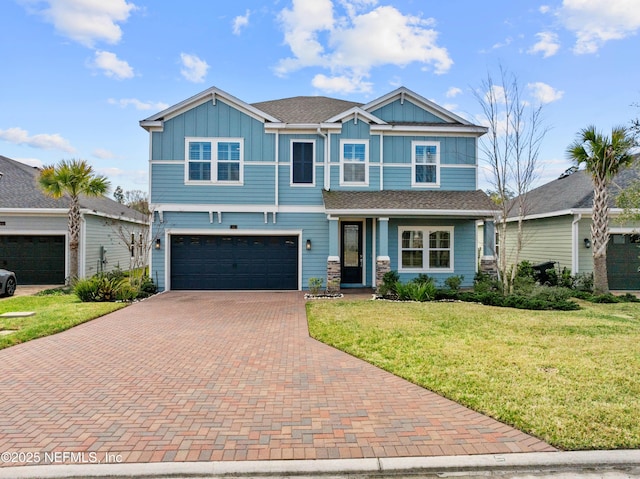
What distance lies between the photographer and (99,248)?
17.5 metres

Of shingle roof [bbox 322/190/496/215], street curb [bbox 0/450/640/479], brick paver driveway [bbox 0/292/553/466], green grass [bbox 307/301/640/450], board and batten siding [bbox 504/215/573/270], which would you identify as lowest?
street curb [bbox 0/450/640/479]

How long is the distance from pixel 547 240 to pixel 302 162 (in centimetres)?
1138

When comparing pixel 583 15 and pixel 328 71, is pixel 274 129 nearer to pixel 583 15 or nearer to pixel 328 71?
pixel 328 71

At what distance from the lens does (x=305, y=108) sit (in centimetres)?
1628

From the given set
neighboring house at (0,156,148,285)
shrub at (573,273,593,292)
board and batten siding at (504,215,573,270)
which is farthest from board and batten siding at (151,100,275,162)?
shrub at (573,273,593,292)

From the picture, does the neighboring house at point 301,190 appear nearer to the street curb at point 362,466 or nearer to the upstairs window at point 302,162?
the upstairs window at point 302,162

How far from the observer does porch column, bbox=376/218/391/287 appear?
13166mm

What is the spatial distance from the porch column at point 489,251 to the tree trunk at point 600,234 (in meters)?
3.15

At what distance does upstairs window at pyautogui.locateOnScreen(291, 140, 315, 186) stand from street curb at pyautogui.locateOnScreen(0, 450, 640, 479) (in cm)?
1184

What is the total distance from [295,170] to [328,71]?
8.32m

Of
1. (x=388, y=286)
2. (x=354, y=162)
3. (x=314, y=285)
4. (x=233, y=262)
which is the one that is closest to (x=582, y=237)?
(x=388, y=286)

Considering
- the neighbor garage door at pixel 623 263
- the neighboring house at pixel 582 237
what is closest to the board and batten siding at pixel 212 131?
the neighboring house at pixel 582 237

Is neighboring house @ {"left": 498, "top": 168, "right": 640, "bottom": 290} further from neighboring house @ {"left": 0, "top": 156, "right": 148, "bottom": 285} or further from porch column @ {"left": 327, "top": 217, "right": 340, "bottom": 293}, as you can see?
neighboring house @ {"left": 0, "top": 156, "right": 148, "bottom": 285}

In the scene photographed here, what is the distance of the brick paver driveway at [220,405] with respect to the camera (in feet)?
11.6
